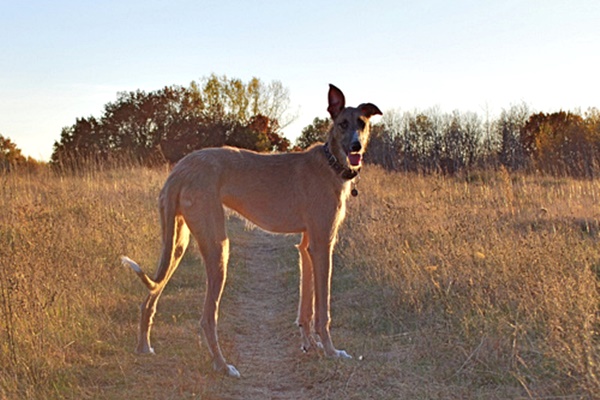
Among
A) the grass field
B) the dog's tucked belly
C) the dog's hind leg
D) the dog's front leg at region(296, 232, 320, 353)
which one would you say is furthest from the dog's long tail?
the dog's front leg at region(296, 232, 320, 353)

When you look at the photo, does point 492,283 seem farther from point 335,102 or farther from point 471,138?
point 471,138

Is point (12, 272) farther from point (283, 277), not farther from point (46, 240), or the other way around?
point (283, 277)

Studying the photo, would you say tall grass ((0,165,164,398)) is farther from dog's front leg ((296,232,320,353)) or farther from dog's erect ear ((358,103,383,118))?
dog's erect ear ((358,103,383,118))

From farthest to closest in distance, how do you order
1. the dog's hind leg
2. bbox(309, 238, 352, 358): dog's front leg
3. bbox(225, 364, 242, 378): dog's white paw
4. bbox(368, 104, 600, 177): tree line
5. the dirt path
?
bbox(368, 104, 600, 177): tree line → bbox(309, 238, 352, 358): dog's front leg → the dog's hind leg → bbox(225, 364, 242, 378): dog's white paw → the dirt path

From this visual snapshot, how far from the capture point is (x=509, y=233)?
8.77 m

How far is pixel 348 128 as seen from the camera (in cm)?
637

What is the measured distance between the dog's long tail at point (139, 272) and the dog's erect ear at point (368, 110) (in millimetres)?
2625

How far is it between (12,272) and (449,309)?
175 inches

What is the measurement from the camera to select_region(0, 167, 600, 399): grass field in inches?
204

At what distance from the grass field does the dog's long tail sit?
69 cm

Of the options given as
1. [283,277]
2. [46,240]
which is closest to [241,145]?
[283,277]

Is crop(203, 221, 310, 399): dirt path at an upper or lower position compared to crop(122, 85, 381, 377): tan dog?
lower

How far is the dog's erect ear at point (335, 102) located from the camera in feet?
21.1

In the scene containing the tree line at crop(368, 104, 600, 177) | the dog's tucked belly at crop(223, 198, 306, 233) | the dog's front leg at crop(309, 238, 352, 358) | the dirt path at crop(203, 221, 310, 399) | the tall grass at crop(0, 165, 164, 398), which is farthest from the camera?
the tree line at crop(368, 104, 600, 177)
